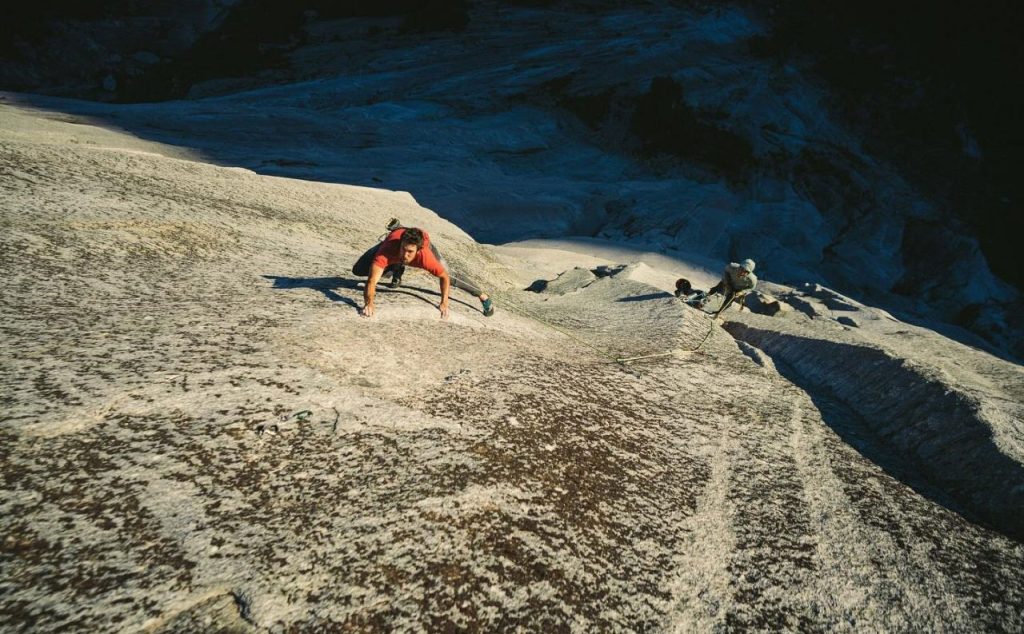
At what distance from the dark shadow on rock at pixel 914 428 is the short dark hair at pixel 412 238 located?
395cm

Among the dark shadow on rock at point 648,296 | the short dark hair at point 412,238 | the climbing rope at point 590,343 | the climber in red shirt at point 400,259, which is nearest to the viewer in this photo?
the climber in red shirt at point 400,259

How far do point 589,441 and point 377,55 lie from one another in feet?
91.3

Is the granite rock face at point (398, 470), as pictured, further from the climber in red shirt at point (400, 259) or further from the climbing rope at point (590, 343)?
the climber in red shirt at point (400, 259)

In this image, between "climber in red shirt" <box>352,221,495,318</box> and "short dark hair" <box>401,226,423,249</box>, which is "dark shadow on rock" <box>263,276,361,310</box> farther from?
"short dark hair" <box>401,226,423,249</box>

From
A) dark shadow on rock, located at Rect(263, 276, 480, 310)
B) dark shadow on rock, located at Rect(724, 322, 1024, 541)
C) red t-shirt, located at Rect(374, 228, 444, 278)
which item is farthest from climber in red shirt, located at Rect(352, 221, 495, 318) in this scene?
dark shadow on rock, located at Rect(724, 322, 1024, 541)

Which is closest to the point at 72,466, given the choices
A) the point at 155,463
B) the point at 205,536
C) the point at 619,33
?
the point at 155,463

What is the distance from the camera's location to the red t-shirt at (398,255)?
14.4 feet

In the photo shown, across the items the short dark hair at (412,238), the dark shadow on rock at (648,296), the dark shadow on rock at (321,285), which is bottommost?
the dark shadow on rock at (321,285)

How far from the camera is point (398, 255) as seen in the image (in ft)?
14.4

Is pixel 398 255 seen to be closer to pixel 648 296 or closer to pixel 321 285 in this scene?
pixel 321 285

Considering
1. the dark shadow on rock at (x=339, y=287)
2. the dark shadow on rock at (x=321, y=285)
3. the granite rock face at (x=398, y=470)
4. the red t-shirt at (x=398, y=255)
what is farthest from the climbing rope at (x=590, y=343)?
the dark shadow on rock at (x=321, y=285)

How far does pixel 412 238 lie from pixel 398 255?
0.73 ft

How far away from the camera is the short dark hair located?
14.1 ft

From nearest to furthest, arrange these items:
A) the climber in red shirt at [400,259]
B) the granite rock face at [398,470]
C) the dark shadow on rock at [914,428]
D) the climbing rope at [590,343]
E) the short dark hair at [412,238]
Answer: the granite rock face at [398,470] < the dark shadow on rock at [914,428] < the climber in red shirt at [400,259] < the short dark hair at [412,238] < the climbing rope at [590,343]
